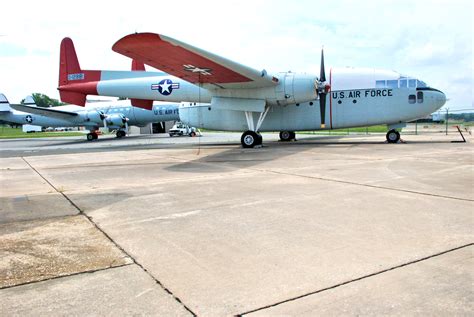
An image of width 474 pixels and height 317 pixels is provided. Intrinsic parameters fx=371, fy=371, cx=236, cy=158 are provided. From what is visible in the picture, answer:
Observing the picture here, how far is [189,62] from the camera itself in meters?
14.7

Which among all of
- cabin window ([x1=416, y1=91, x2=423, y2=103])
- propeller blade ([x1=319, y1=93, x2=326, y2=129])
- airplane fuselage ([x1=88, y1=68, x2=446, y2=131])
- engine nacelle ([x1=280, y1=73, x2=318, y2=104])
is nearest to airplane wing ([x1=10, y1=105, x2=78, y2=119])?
airplane fuselage ([x1=88, y1=68, x2=446, y2=131])

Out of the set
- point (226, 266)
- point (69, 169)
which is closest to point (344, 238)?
point (226, 266)

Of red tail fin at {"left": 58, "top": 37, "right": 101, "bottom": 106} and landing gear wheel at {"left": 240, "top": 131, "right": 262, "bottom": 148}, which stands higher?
red tail fin at {"left": 58, "top": 37, "right": 101, "bottom": 106}

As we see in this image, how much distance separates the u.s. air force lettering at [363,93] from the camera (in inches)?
703

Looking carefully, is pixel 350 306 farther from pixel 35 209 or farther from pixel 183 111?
pixel 183 111

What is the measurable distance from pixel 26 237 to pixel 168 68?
12.3 m

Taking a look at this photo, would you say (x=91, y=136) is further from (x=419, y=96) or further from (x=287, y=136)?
(x=419, y=96)

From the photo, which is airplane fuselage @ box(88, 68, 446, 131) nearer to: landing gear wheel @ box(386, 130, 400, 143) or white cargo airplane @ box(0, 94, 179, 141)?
landing gear wheel @ box(386, 130, 400, 143)

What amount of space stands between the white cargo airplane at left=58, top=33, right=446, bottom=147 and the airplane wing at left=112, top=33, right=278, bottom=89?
0.13 ft

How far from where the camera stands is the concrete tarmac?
2.76m

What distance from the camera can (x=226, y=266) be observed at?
136 inches

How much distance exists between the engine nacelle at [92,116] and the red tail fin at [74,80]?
1192 centimetres

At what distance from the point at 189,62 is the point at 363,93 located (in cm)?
882

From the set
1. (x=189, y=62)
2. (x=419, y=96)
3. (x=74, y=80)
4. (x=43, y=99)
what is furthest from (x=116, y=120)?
(x=43, y=99)
